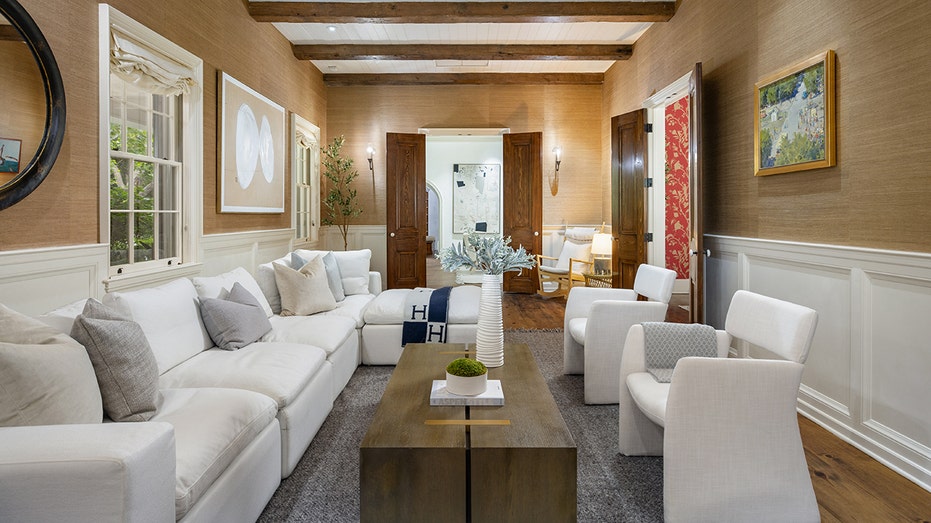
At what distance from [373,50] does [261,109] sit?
1798 mm

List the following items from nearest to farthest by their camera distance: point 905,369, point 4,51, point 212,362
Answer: point 4,51
point 905,369
point 212,362

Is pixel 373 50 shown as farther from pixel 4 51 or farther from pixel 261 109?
pixel 4 51

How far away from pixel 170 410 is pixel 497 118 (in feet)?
20.9

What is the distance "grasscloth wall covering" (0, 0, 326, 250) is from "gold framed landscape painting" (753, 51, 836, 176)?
3.95 meters

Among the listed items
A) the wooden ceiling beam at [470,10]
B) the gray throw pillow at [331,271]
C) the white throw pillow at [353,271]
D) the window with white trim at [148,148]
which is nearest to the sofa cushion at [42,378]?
the window with white trim at [148,148]

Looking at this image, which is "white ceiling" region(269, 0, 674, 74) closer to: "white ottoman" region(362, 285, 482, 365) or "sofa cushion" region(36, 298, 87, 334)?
"white ottoman" region(362, 285, 482, 365)

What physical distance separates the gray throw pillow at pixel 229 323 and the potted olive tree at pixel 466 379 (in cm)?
141

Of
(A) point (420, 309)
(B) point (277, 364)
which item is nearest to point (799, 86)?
(A) point (420, 309)

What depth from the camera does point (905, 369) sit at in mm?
Result: 2248

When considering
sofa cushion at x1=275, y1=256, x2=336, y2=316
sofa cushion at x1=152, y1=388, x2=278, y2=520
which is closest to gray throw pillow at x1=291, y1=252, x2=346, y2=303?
sofa cushion at x1=275, y1=256, x2=336, y2=316

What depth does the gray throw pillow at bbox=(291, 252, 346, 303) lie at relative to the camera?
4203 mm

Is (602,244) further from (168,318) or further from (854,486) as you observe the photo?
(168,318)

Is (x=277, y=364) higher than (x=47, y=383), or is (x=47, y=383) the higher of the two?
(x=47, y=383)

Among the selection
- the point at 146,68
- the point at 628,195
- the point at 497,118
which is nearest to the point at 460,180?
the point at 497,118
